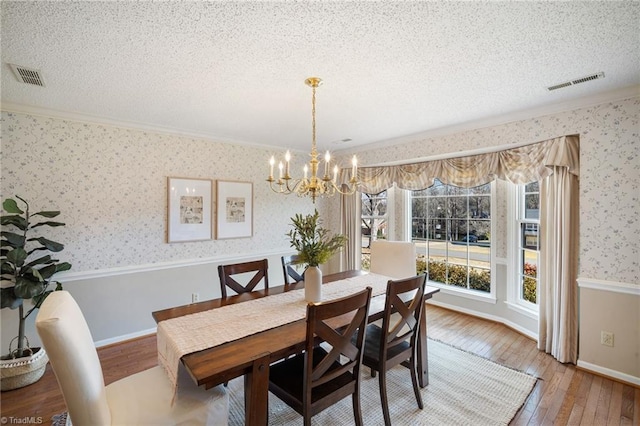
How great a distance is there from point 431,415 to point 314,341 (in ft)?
4.04

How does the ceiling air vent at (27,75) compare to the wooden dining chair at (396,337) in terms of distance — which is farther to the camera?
the ceiling air vent at (27,75)

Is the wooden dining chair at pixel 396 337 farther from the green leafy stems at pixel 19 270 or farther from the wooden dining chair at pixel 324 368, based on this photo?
the green leafy stems at pixel 19 270

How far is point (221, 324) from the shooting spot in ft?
5.92

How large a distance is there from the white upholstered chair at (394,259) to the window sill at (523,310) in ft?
4.71

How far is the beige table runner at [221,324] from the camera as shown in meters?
1.56

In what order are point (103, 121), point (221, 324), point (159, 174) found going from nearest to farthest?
point (221, 324) < point (103, 121) < point (159, 174)

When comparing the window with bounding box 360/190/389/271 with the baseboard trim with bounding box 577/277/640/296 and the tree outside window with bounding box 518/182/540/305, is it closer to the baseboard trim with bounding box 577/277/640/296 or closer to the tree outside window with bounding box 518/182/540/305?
the tree outside window with bounding box 518/182/540/305

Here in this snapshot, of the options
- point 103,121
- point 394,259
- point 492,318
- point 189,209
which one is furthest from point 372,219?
point 103,121

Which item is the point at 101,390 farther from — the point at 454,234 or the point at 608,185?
the point at 454,234

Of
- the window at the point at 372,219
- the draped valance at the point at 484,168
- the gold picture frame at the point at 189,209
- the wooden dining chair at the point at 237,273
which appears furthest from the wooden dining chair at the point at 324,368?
the window at the point at 372,219

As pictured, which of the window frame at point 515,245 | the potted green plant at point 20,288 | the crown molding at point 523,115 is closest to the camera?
the potted green plant at point 20,288

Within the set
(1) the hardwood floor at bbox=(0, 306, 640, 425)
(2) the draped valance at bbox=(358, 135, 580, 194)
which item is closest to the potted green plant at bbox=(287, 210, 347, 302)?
(1) the hardwood floor at bbox=(0, 306, 640, 425)

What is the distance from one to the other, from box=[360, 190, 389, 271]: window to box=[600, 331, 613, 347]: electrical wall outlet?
2.71 m

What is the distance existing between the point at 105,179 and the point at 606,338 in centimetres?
514
